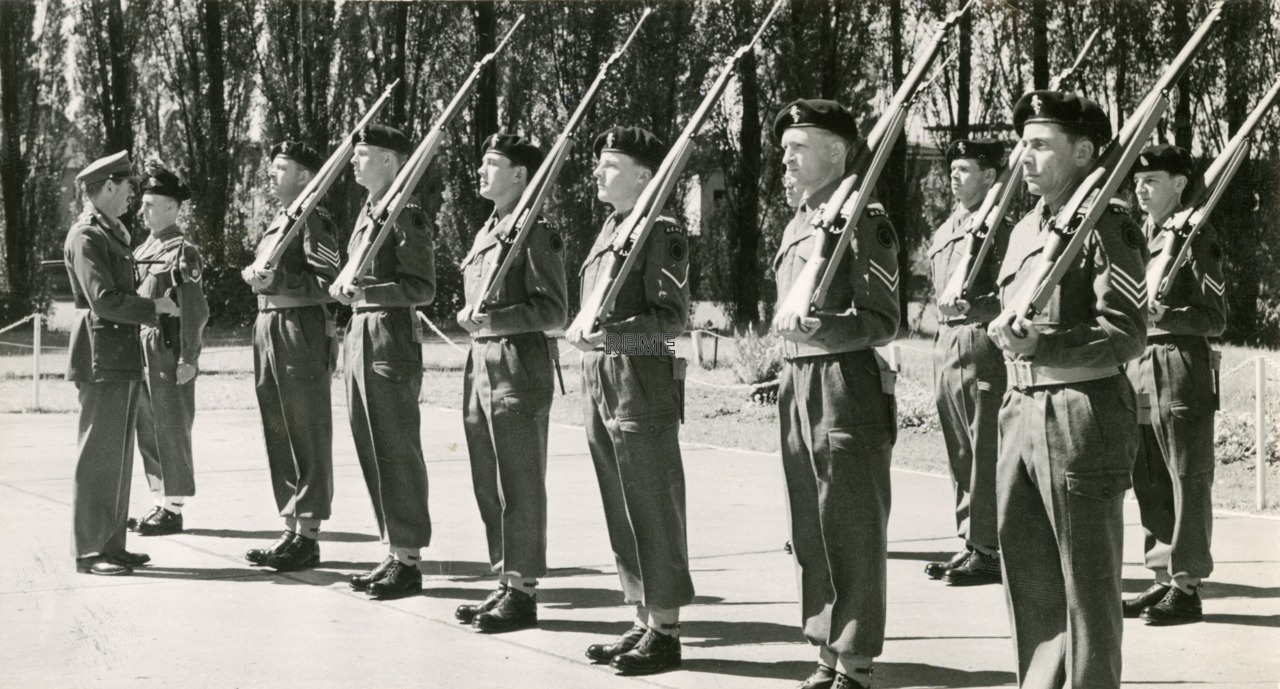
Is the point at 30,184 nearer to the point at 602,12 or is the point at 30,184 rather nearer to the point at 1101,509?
the point at 602,12

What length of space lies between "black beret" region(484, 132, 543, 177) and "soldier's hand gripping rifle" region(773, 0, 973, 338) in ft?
6.56

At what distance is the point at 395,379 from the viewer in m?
7.02

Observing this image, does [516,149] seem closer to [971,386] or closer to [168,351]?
[971,386]

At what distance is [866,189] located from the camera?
4.91 m

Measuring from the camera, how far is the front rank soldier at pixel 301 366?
772cm

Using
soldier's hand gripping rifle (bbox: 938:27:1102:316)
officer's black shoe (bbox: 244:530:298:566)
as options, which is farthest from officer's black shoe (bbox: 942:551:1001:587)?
officer's black shoe (bbox: 244:530:298:566)

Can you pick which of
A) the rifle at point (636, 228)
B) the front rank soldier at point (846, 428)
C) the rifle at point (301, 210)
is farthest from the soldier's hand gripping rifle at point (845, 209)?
the rifle at point (301, 210)

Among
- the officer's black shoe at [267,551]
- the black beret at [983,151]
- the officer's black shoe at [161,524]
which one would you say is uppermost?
the black beret at [983,151]

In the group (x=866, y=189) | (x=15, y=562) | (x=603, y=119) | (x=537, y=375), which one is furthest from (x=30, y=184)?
(x=866, y=189)

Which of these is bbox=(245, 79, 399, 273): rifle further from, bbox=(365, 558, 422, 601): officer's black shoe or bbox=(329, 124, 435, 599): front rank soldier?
bbox=(365, 558, 422, 601): officer's black shoe

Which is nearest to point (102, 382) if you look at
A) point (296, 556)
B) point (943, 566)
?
point (296, 556)

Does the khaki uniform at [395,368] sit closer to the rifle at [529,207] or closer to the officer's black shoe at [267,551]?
the rifle at [529,207]

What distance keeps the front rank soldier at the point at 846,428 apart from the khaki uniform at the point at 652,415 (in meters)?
0.68

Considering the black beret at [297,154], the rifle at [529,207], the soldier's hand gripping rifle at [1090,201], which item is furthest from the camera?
the black beret at [297,154]
